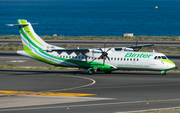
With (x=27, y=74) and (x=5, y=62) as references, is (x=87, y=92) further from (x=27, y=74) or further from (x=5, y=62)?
(x=5, y=62)

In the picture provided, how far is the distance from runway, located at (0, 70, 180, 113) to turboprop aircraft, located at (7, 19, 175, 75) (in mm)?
2027

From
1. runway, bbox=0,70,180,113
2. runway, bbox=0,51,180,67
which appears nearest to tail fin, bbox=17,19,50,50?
runway, bbox=0,70,180,113

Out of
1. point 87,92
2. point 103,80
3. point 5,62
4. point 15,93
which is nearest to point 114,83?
point 103,80

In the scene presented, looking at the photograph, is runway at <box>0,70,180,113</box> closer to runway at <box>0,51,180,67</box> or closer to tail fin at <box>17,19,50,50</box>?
tail fin at <box>17,19,50,50</box>

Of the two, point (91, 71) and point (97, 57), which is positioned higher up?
point (97, 57)

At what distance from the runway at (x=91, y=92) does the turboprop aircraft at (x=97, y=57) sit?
6.65 ft

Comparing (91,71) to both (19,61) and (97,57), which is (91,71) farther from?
(19,61)

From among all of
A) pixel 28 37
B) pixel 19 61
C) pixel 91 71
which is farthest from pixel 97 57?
pixel 19 61

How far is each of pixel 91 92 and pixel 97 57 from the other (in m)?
12.3

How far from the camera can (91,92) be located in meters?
25.8

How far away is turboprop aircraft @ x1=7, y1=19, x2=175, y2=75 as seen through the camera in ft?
116

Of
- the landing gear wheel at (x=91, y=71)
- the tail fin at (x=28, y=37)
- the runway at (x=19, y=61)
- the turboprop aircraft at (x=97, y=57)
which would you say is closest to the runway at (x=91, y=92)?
the turboprop aircraft at (x=97, y=57)

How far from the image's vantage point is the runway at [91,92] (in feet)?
65.1

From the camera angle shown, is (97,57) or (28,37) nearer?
(97,57)
